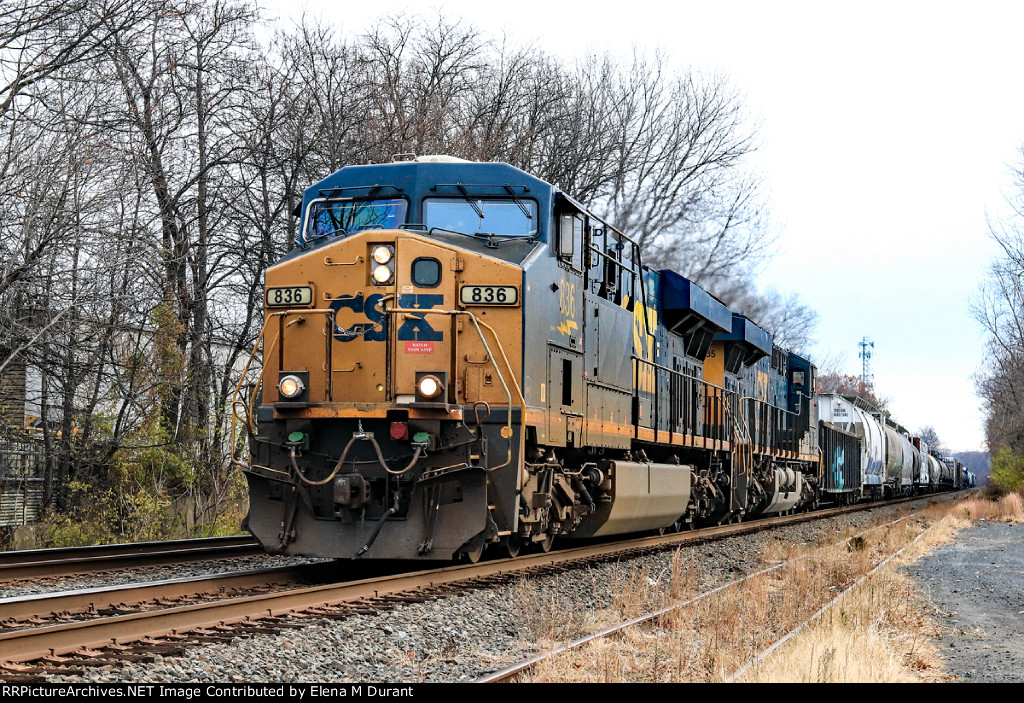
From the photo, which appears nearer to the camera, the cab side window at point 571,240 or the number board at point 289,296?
the number board at point 289,296

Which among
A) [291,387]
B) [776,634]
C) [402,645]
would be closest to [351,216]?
[291,387]

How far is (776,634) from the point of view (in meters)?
7.69

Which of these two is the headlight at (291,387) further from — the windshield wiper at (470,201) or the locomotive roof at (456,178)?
the windshield wiper at (470,201)

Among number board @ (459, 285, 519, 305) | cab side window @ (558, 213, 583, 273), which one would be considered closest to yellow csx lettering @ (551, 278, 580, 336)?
cab side window @ (558, 213, 583, 273)

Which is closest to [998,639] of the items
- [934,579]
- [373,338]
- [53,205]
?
[934,579]

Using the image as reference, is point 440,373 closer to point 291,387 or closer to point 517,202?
point 291,387

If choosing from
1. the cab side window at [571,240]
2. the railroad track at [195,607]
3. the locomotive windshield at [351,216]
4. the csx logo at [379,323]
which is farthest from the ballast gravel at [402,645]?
the locomotive windshield at [351,216]

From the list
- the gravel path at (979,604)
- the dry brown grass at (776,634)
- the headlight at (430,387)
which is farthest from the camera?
the headlight at (430,387)

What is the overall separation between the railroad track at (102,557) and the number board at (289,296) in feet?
9.79

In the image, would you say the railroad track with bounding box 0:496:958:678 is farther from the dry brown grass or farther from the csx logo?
the csx logo

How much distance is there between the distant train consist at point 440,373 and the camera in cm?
898

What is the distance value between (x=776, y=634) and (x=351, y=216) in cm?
557

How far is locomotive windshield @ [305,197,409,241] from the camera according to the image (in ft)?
32.8
